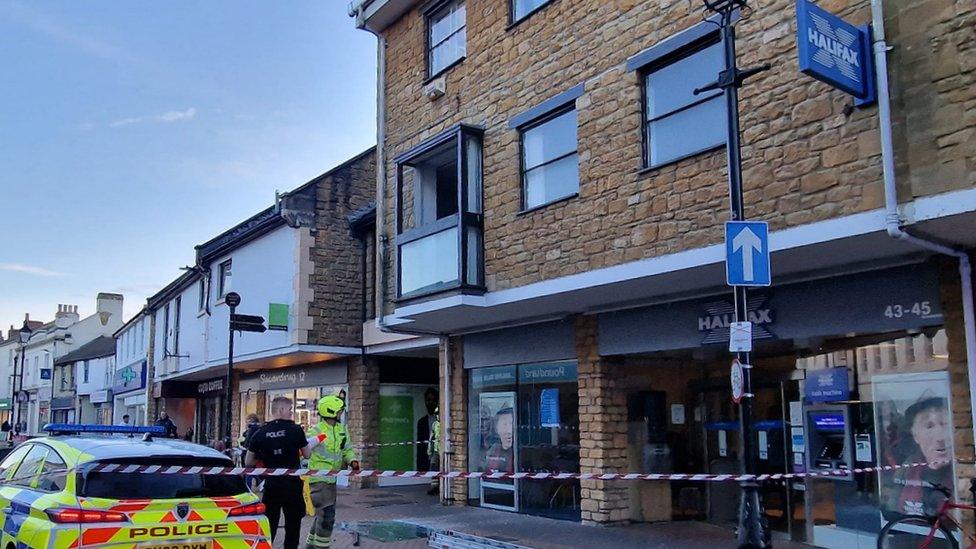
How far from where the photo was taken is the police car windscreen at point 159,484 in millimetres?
6641

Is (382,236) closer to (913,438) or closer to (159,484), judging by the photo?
(159,484)

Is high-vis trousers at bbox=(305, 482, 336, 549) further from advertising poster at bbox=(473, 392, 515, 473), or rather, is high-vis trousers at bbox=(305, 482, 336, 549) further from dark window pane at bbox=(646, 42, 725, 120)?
dark window pane at bbox=(646, 42, 725, 120)

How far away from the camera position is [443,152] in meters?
13.6

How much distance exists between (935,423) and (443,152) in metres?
8.02

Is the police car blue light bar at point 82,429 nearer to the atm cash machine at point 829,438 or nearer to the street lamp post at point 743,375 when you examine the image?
the street lamp post at point 743,375

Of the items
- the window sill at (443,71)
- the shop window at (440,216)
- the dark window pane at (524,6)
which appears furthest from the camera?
the window sill at (443,71)

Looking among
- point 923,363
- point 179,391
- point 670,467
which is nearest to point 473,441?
point 670,467

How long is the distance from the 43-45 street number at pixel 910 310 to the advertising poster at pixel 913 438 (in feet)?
2.04

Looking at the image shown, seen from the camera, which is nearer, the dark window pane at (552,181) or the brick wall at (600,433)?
the dark window pane at (552,181)

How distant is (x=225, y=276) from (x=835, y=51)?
18.6m

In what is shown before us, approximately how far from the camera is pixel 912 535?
8.41 m

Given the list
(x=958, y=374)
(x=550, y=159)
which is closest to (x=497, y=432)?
(x=550, y=159)

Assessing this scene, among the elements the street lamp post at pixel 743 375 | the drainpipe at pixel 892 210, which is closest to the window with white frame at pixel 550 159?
the street lamp post at pixel 743 375

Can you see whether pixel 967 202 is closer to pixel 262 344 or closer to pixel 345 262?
pixel 345 262
